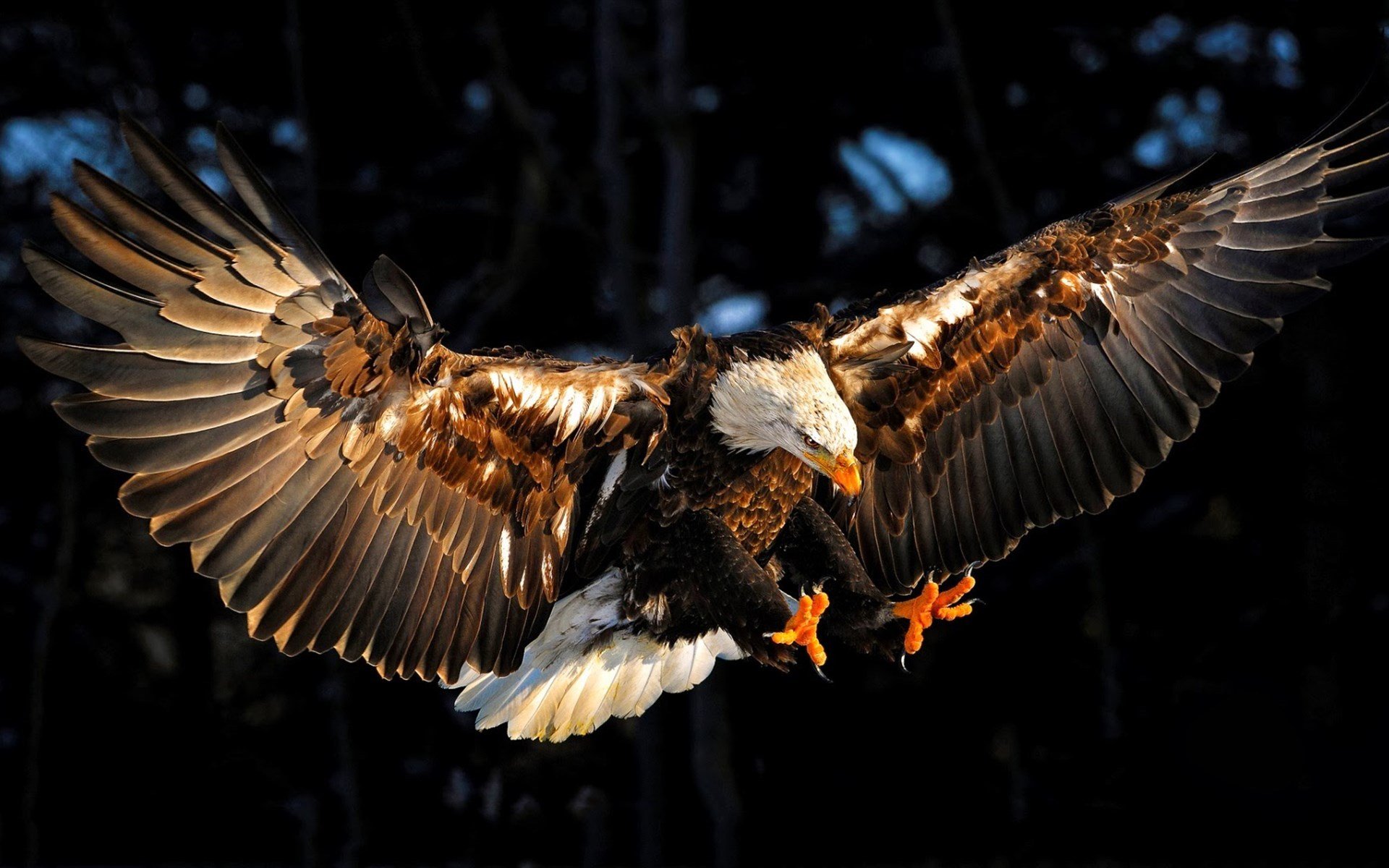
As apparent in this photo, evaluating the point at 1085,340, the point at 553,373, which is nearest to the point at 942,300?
the point at 1085,340

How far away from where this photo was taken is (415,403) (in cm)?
281

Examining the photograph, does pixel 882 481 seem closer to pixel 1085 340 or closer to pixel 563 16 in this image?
pixel 1085 340

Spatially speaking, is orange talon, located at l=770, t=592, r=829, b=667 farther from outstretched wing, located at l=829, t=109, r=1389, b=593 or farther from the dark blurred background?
the dark blurred background

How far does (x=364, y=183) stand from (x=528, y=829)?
3.30 m

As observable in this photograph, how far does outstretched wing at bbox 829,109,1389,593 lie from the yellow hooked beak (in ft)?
1.21

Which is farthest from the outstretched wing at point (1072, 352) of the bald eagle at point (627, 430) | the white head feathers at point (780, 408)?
the white head feathers at point (780, 408)

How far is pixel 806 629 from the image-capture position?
2896 mm

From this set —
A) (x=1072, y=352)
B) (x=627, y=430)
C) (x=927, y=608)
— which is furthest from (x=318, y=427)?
(x=1072, y=352)

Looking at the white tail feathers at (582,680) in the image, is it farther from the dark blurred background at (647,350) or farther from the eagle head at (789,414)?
the dark blurred background at (647,350)

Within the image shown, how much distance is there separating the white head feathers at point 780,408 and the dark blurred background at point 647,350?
2957 millimetres

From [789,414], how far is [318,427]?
3.21 feet

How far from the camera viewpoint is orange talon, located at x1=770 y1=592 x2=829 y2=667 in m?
2.87

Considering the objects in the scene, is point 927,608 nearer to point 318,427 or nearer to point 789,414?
point 789,414

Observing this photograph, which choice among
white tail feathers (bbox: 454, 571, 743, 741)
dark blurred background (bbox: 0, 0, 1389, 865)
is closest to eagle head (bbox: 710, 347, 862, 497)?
white tail feathers (bbox: 454, 571, 743, 741)
